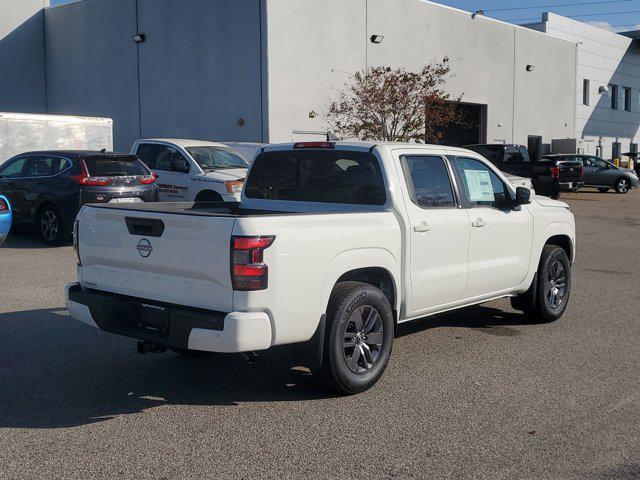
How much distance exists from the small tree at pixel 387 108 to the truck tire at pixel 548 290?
724 inches

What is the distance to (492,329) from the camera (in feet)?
26.6

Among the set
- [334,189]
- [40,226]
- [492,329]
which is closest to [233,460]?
[334,189]

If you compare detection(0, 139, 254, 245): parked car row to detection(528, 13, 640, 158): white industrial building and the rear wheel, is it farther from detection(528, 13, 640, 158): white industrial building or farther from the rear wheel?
detection(528, 13, 640, 158): white industrial building

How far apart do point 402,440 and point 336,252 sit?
4.59 feet

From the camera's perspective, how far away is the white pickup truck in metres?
5.15

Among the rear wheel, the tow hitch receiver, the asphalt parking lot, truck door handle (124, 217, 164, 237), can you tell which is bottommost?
the asphalt parking lot

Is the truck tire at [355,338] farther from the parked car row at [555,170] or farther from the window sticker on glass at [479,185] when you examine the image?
the parked car row at [555,170]

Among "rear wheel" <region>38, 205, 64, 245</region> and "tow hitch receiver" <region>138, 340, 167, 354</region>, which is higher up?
"rear wheel" <region>38, 205, 64, 245</region>

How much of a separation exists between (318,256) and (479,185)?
2583mm

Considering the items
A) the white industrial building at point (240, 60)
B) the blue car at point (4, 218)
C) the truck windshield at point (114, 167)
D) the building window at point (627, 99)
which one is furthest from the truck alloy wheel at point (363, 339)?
the building window at point (627, 99)

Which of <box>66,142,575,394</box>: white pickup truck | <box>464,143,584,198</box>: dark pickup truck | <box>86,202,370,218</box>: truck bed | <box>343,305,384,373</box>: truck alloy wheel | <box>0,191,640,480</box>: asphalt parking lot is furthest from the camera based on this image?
<box>464,143,584,198</box>: dark pickup truck

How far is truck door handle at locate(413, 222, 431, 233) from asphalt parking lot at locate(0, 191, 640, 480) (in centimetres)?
115

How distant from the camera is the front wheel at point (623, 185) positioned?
3345 cm

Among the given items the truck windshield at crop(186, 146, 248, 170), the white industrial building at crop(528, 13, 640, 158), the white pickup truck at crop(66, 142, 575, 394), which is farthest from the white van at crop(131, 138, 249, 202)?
the white industrial building at crop(528, 13, 640, 158)
